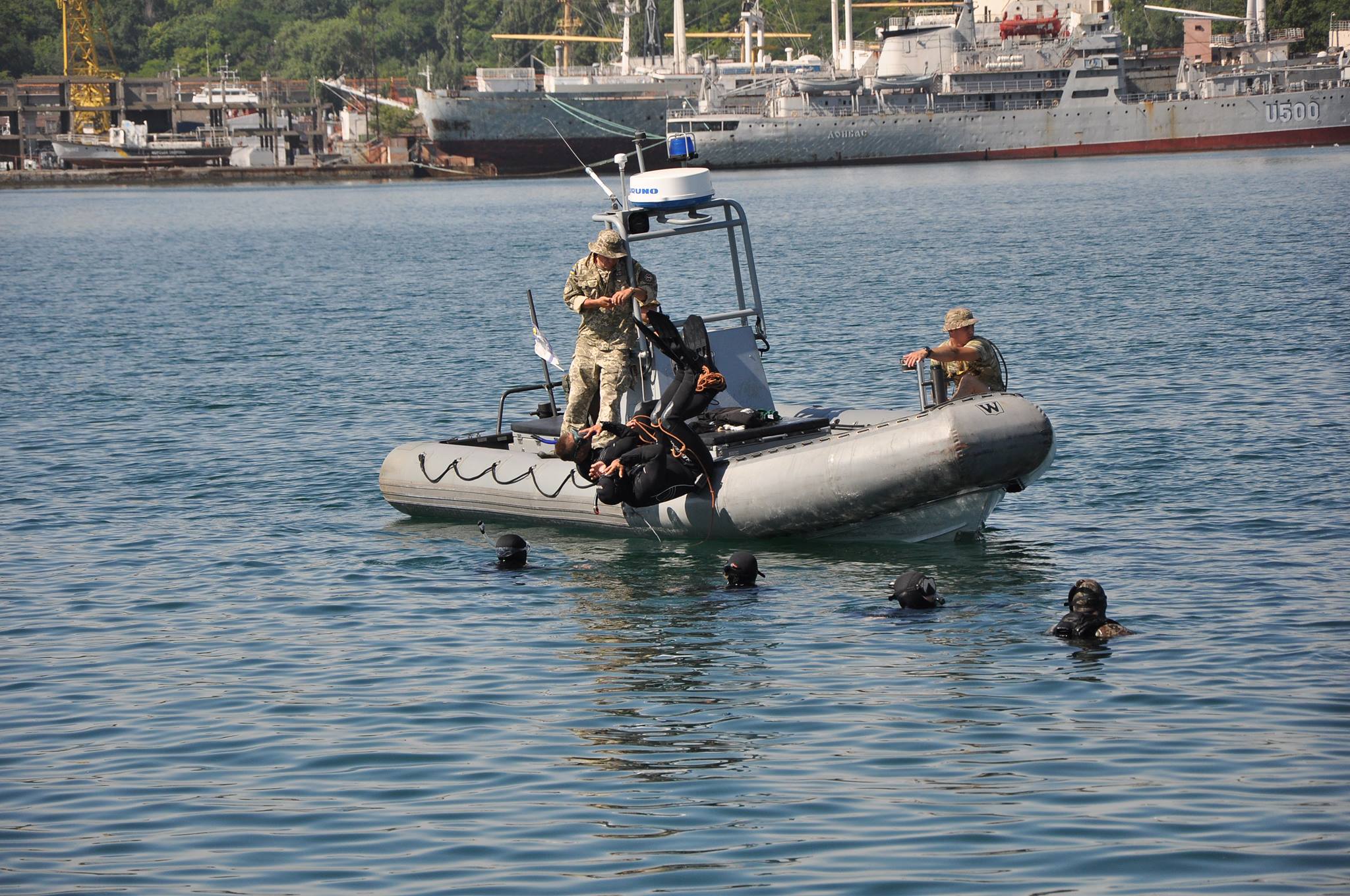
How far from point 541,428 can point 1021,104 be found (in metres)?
91.1

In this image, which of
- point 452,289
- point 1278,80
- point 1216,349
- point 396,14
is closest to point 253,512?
point 1216,349

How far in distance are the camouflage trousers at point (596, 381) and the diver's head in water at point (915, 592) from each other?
320cm

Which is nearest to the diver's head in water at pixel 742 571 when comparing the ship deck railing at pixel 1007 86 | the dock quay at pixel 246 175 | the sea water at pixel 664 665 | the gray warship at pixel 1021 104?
the sea water at pixel 664 665

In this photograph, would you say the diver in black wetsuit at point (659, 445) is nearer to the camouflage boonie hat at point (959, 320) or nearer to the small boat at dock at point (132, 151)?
the camouflage boonie hat at point (959, 320)

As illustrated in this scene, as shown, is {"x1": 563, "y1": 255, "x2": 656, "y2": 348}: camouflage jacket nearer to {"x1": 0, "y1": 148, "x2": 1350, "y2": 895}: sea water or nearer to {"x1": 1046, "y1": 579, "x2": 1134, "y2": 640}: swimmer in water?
{"x1": 0, "y1": 148, "x2": 1350, "y2": 895}: sea water

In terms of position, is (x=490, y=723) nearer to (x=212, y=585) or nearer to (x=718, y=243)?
(x=212, y=585)

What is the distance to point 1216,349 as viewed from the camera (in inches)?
953

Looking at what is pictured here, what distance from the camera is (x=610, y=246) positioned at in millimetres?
13000

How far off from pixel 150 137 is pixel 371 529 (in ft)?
385

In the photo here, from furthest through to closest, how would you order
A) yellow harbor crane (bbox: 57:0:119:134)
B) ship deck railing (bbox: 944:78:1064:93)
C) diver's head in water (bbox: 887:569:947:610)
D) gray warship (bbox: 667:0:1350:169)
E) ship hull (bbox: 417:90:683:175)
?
1. yellow harbor crane (bbox: 57:0:119:134)
2. ship hull (bbox: 417:90:683:175)
3. ship deck railing (bbox: 944:78:1064:93)
4. gray warship (bbox: 667:0:1350:169)
5. diver's head in water (bbox: 887:569:947:610)

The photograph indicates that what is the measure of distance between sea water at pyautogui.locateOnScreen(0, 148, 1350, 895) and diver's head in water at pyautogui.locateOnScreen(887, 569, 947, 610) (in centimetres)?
13

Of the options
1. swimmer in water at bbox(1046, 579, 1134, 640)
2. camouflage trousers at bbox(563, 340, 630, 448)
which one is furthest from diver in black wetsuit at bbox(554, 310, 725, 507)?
swimmer in water at bbox(1046, 579, 1134, 640)

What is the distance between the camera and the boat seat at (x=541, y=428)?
1429 centimetres

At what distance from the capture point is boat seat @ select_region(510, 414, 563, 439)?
14.3 meters
